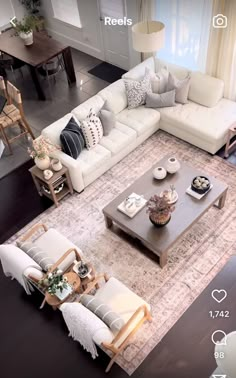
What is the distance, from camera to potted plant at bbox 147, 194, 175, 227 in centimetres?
443

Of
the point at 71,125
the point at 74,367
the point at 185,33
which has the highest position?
the point at 185,33

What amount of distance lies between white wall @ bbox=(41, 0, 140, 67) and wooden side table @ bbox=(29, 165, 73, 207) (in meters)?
3.23

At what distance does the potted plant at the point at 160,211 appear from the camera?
4.43 meters

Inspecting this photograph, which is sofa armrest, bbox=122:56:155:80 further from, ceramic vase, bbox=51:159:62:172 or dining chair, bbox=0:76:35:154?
ceramic vase, bbox=51:159:62:172

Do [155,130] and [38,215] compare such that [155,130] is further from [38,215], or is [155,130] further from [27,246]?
[27,246]

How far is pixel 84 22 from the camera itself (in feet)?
26.6

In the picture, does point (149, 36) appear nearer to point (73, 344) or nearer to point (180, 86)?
point (180, 86)

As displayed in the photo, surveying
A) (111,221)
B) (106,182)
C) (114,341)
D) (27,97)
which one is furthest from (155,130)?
(114,341)

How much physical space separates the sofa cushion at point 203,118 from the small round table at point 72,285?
9.40 feet

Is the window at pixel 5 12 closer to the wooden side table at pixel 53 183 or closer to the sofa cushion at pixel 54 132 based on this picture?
the sofa cushion at pixel 54 132

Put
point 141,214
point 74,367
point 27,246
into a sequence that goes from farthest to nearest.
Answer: point 141,214 → point 27,246 → point 74,367

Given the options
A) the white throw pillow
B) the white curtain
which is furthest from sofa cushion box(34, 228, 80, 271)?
the white curtain

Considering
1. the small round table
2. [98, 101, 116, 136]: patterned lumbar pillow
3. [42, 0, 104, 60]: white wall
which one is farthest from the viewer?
[42, 0, 104, 60]: white wall

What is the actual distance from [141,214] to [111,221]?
1.70 feet
